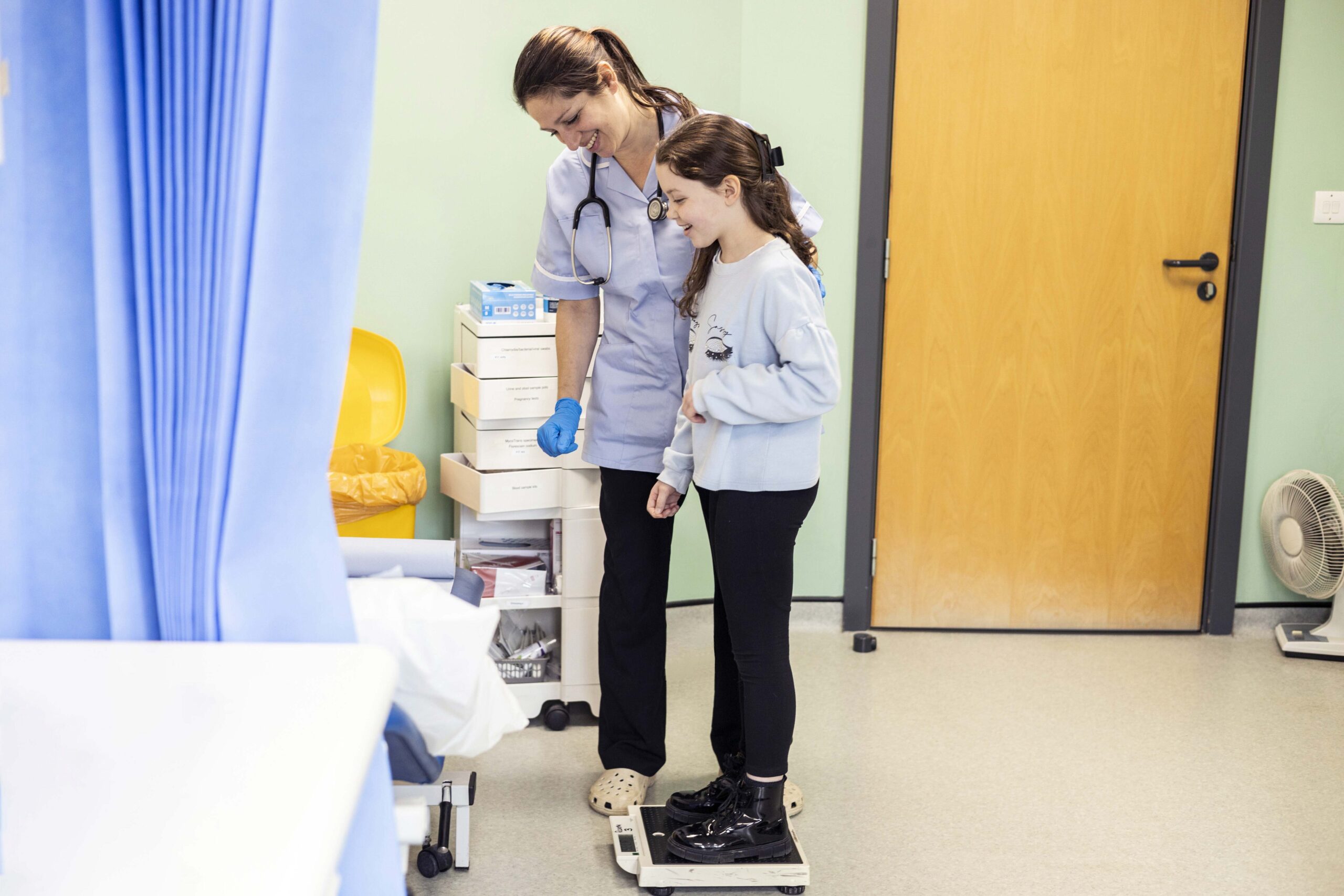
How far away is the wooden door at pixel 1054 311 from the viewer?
301 centimetres

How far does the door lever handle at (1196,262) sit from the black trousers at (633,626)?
1732 millimetres

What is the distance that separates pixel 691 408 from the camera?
6.07 feet

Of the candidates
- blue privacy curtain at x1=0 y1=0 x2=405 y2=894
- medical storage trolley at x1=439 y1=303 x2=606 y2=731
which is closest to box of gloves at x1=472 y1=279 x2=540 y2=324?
medical storage trolley at x1=439 y1=303 x2=606 y2=731

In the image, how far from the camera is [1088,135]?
3039 millimetres

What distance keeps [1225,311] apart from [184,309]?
2.90 metres

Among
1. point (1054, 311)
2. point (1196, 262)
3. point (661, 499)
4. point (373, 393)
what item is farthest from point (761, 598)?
point (1196, 262)

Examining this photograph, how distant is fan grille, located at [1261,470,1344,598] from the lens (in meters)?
2.97

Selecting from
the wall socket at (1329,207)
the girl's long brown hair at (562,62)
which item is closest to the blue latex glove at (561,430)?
the girl's long brown hair at (562,62)

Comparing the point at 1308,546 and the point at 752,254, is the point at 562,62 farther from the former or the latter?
the point at 1308,546

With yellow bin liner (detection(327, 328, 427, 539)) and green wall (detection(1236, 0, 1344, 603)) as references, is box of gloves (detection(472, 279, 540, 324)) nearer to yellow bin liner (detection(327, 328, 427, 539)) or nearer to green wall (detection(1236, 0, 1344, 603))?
yellow bin liner (detection(327, 328, 427, 539))

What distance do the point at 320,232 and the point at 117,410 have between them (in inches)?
9.1

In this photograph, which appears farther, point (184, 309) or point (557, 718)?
point (557, 718)

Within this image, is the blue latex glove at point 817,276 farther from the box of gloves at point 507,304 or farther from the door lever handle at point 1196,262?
the door lever handle at point 1196,262

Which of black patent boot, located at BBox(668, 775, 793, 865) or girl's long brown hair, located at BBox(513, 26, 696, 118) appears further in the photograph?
black patent boot, located at BBox(668, 775, 793, 865)
